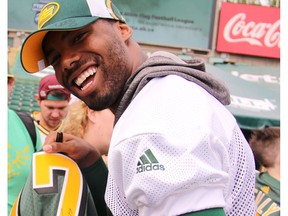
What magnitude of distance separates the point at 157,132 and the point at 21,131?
90.7 inches

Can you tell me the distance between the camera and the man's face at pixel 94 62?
169 cm

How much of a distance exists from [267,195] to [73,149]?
2.10m

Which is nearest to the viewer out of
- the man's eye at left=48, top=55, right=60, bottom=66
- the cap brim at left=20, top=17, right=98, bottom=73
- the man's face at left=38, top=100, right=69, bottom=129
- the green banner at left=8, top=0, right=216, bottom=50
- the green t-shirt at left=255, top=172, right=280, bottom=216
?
the cap brim at left=20, top=17, right=98, bottom=73

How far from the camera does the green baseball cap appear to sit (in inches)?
65.0

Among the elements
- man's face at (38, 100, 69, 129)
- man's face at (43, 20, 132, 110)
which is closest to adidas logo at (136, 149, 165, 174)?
man's face at (43, 20, 132, 110)

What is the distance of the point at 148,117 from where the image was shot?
1.35m

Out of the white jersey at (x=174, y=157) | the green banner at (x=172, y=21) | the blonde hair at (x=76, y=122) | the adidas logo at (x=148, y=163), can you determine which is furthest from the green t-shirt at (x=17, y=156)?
the green banner at (x=172, y=21)

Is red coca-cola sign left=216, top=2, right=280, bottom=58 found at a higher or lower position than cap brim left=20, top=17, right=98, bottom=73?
lower

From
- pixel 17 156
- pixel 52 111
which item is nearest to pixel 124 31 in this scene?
pixel 17 156

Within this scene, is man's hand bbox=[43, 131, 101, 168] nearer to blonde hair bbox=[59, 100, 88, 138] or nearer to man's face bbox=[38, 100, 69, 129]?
blonde hair bbox=[59, 100, 88, 138]

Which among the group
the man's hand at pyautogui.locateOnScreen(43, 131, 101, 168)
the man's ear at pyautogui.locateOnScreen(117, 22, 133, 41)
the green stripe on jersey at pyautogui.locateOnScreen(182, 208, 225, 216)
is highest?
the man's ear at pyautogui.locateOnScreen(117, 22, 133, 41)

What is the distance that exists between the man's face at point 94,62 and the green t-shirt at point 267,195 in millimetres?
1987

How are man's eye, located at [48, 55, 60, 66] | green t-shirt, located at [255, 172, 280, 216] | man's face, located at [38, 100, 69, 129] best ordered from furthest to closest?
1. man's face, located at [38, 100, 69, 129]
2. green t-shirt, located at [255, 172, 280, 216]
3. man's eye, located at [48, 55, 60, 66]

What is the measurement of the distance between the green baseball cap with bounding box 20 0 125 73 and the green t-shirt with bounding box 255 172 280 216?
206cm
